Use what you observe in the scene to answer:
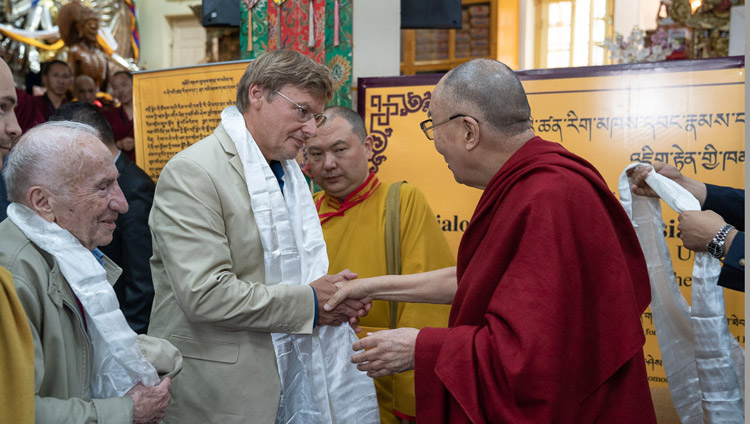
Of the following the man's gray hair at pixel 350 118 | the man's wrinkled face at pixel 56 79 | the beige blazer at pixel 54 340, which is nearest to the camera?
the beige blazer at pixel 54 340

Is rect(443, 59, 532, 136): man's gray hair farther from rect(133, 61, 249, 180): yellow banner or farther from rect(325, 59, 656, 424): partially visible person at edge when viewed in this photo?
rect(133, 61, 249, 180): yellow banner

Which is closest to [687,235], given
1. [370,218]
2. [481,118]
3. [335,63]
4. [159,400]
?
[481,118]

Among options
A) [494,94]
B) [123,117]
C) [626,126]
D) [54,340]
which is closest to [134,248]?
[54,340]

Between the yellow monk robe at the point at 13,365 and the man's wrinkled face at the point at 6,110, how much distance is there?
0.78m

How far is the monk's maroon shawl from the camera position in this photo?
5.29 feet

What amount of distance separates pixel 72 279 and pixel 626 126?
2.92 metres

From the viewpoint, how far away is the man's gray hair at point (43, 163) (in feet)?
5.38

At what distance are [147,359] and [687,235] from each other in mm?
1843

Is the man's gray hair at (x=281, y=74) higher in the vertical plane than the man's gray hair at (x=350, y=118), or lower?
higher

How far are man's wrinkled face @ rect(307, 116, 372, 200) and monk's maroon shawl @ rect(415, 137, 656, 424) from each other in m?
1.41

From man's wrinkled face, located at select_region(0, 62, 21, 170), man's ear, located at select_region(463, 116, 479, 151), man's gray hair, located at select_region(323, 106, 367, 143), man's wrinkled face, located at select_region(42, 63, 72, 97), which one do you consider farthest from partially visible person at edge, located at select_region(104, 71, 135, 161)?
man's ear, located at select_region(463, 116, 479, 151)

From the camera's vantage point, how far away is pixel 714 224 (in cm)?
225

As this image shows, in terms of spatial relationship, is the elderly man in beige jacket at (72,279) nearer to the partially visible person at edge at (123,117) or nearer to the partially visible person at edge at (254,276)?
the partially visible person at edge at (254,276)

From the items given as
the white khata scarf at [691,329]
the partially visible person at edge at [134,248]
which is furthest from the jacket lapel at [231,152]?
the white khata scarf at [691,329]
